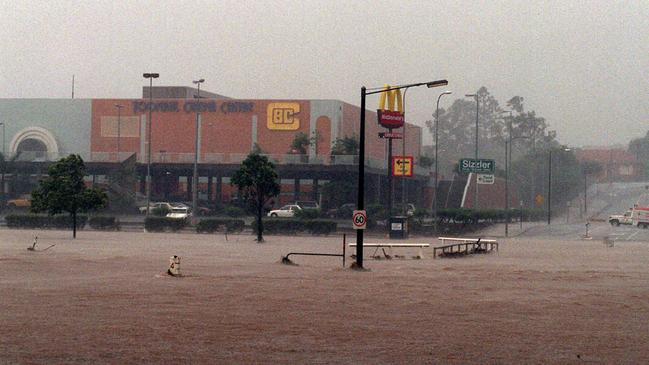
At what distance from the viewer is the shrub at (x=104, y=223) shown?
216ft

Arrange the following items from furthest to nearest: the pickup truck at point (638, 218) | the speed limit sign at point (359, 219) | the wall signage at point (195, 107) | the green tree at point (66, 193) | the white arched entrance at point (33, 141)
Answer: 1. the white arched entrance at point (33, 141)
2. the wall signage at point (195, 107)
3. the pickup truck at point (638, 218)
4. the green tree at point (66, 193)
5. the speed limit sign at point (359, 219)

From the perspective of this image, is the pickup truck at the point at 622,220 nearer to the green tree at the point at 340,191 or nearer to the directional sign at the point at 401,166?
the green tree at the point at 340,191

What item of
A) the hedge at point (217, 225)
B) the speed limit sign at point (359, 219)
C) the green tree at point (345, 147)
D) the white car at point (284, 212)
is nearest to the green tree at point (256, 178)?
the hedge at point (217, 225)

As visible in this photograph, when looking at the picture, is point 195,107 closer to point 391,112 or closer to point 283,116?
point 283,116

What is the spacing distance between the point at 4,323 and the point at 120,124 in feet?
286

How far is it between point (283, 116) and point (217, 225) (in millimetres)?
35544

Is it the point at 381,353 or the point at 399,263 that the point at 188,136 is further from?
the point at 381,353

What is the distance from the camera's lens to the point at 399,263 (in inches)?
1394

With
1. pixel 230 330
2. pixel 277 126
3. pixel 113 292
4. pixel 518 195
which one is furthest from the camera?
pixel 518 195

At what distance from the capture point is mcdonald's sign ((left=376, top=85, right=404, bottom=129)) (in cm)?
6650

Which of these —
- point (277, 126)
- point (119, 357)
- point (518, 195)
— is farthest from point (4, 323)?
point (518, 195)

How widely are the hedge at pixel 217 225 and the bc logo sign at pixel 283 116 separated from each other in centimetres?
3467

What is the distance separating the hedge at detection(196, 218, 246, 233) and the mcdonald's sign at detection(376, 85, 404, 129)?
12.5 metres

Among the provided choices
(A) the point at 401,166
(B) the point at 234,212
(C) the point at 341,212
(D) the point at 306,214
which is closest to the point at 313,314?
(A) the point at 401,166
